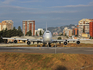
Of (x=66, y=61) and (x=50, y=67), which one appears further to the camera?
(x=66, y=61)

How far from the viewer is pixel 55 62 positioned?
26922 millimetres

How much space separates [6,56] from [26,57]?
4.76m

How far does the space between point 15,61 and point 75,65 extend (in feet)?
39.7

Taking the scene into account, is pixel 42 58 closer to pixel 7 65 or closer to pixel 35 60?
pixel 35 60

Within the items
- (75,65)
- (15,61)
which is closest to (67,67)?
(75,65)

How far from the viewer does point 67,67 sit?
25047 mm

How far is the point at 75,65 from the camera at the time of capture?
2627 centimetres

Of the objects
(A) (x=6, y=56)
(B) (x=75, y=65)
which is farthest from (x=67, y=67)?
(A) (x=6, y=56)

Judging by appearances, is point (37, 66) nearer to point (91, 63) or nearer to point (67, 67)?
point (67, 67)

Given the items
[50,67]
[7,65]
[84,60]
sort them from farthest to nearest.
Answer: [84,60] < [7,65] < [50,67]

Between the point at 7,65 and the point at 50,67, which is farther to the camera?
the point at 7,65

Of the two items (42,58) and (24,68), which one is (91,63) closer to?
(42,58)

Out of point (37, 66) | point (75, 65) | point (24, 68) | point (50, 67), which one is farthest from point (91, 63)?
point (24, 68)

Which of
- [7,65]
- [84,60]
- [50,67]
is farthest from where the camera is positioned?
[84,60]
